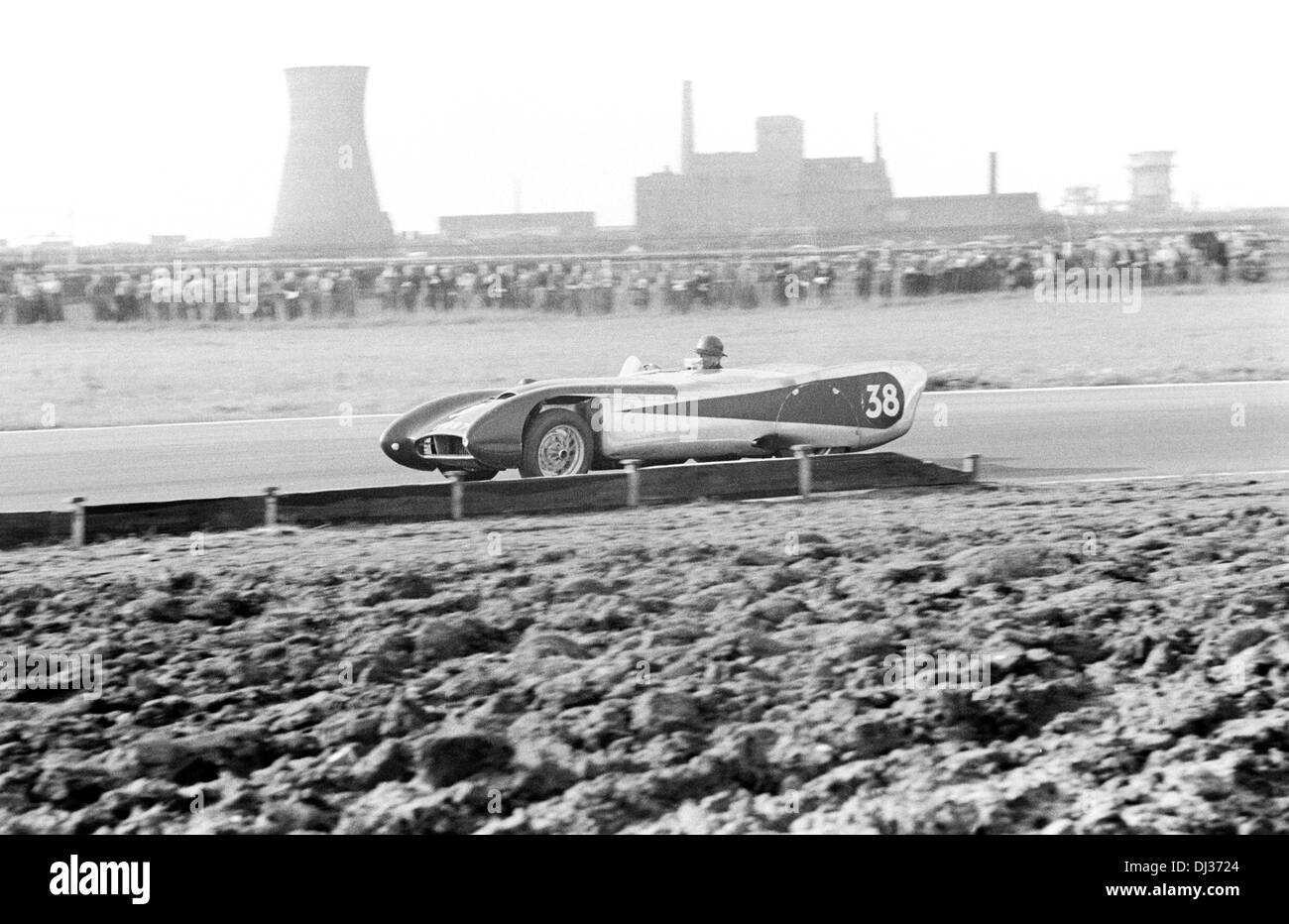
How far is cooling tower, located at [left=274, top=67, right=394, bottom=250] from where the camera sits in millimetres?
10359

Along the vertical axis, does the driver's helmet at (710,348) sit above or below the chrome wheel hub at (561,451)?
above

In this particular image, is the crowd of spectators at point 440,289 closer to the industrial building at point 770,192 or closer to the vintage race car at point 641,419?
the industrial building at point 770,192

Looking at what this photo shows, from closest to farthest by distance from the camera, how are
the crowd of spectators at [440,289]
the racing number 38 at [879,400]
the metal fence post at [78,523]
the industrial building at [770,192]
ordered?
the metal fence post at [78,523] < the racing number 38 at [879,400] < the industrial building at [770,192] < the crowd of spectators at [440,289]

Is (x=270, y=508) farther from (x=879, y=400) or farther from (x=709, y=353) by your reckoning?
(x=879, y=400)

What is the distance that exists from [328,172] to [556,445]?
11.6 ft

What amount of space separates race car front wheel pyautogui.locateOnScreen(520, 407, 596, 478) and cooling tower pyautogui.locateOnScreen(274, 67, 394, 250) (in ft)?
10.2

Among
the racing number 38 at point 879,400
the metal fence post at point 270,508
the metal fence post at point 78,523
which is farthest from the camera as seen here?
the racing number 38 at point 879,400

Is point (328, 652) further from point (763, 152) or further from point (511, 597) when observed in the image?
point (763, 152)

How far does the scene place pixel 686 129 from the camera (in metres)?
10.6

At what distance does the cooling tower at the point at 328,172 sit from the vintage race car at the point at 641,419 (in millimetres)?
2811

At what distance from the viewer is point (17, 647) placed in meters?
6.19

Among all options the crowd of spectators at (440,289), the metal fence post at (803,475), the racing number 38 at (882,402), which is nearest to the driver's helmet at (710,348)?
the metal fence post at (803,475)

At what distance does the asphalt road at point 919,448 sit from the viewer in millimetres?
9484
